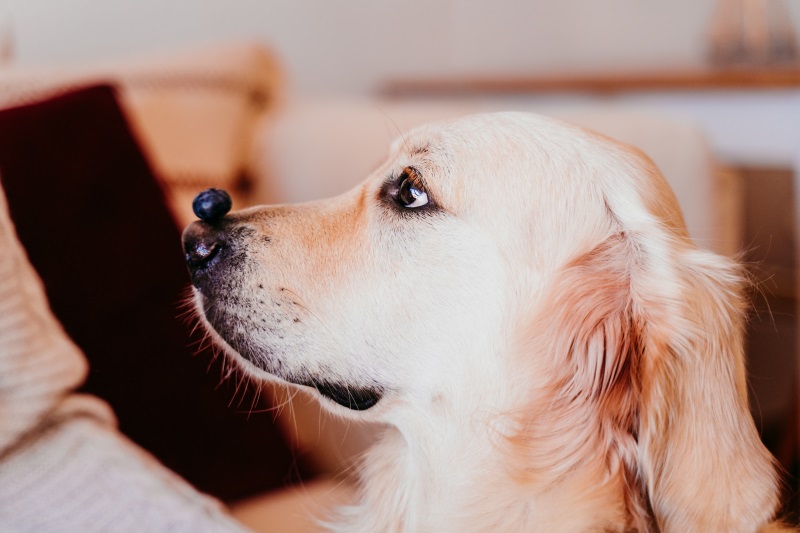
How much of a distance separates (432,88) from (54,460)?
2.57 meters

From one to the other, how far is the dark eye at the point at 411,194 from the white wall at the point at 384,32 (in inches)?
59.7

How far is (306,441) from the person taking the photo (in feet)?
3.79

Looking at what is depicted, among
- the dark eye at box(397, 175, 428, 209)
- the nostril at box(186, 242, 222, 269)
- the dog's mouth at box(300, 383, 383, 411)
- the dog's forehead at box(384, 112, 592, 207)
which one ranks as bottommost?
the dog's mouth at box(300, 383, 383, 411)

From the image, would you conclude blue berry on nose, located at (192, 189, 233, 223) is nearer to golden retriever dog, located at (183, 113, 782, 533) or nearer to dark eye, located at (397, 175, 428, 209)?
golden retriever dog, located at (183, 113, 782, 533)

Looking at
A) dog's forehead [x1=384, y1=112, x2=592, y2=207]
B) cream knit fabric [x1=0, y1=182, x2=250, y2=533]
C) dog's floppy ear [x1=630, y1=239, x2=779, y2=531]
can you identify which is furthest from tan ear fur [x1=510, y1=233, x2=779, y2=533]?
cream knit fabric [x1=0, y1=182, x2=250, y2=533]

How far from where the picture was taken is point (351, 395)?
79 centimetres

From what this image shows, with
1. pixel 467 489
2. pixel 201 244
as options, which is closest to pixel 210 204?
pixel 201 244

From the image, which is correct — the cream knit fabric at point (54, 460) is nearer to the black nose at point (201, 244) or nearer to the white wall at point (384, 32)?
the black nose at point (201, 244)

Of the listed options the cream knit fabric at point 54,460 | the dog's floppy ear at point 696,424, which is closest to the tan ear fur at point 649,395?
the dog's floppy ear at point 696,424

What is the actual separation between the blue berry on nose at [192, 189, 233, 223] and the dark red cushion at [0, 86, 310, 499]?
242mm

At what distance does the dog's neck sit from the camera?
2.32ft

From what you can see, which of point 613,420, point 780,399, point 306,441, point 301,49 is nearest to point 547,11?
point 301,49

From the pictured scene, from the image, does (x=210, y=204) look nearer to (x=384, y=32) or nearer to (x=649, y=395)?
(x=649, y=395)

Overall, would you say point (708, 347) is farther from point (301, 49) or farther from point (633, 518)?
point (301, 49)
